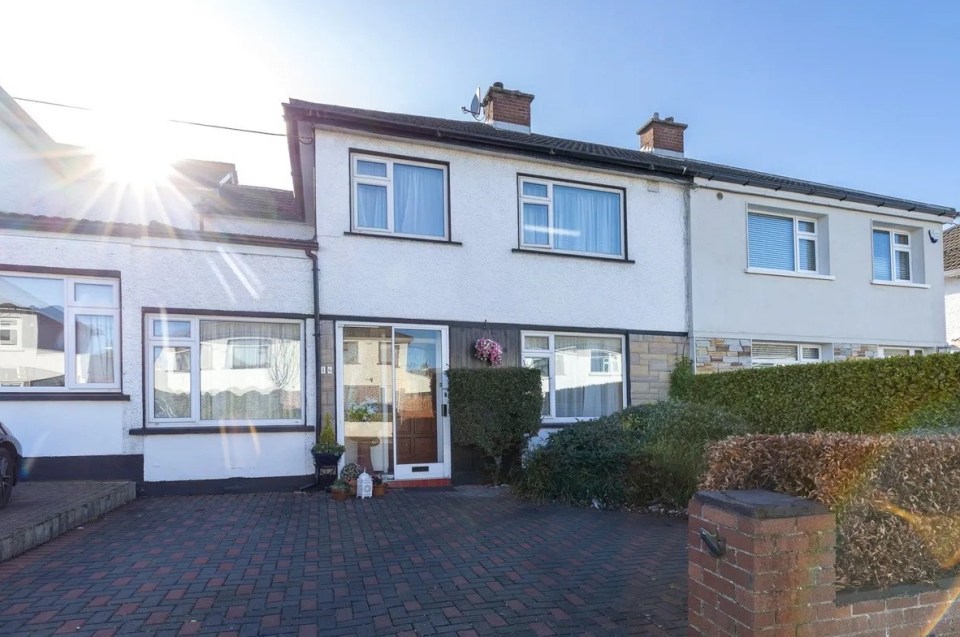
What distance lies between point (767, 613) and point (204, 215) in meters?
11.6

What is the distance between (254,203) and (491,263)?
665cm

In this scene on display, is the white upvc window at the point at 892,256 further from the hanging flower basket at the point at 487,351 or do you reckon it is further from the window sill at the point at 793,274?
the hanging flower basket at the point at 487,351

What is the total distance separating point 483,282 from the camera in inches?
346

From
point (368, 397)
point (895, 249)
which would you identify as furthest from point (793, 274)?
point (368, 397)

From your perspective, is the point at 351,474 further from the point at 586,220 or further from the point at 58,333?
the point at 586,220

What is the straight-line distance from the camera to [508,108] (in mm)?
12422

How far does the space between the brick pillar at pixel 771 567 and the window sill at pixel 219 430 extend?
6.06 metres

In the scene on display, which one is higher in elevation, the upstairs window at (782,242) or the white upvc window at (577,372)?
the upstairs window at (782,242)

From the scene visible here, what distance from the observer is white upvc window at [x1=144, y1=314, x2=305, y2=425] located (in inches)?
291

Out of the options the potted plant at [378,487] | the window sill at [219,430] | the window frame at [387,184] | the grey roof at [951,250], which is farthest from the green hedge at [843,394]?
the grey roof at [951,250]

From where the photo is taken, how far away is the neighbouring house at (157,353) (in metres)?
6.89

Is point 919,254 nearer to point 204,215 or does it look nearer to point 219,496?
point 219,496

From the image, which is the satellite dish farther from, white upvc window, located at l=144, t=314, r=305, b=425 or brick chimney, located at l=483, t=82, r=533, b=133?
white upvc window, located at l=144, t=314, r=305, b=425

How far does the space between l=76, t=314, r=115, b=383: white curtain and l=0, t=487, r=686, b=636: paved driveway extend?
181cm
